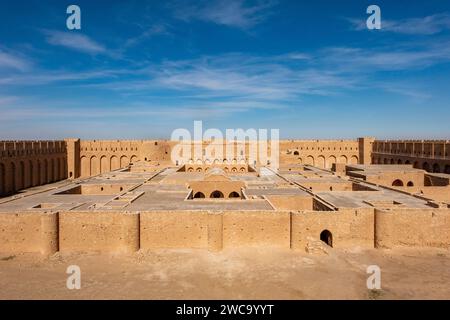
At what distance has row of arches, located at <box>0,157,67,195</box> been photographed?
37.7 metres

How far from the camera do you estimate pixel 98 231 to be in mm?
18469

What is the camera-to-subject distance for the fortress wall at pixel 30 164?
1486 inches

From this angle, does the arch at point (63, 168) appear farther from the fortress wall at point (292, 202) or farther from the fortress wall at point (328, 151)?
the fortress wall at point (292, 202)

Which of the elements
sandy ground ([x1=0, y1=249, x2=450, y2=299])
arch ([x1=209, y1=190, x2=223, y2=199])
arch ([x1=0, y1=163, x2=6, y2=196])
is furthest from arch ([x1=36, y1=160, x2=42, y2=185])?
sandy ground ([x1=0, y1=249, x2=450, y2=299])

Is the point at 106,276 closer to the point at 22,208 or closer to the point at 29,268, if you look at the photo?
the point at 29,268

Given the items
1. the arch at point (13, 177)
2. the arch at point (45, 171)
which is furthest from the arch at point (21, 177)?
the arch at point (45, 171)

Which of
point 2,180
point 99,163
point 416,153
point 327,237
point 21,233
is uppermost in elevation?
point 416,153

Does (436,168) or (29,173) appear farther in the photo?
(29,173)

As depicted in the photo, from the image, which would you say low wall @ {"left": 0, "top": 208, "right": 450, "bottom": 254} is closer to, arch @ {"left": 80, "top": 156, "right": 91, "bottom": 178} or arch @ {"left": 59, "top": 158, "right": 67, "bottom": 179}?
arch @ {"left": 59, "top": 158, "right": 67, "bottom": 179}

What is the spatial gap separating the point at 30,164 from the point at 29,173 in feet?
3.78

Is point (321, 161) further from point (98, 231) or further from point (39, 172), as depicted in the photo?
point (98, 231)

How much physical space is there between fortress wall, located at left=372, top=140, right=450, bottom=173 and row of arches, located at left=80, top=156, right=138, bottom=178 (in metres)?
35.3

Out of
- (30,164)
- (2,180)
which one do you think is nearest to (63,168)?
(30,164)
